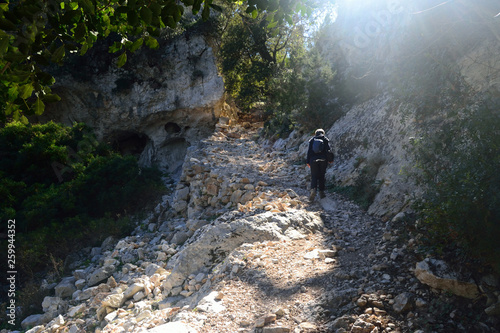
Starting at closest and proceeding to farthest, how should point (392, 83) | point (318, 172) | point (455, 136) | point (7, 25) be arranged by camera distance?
point (7, 25), point (455, 136), point (318, 172), point (392, 83)

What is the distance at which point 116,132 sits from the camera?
742 inches

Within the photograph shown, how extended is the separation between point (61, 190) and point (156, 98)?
784 cm

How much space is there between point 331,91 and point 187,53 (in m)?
9.69

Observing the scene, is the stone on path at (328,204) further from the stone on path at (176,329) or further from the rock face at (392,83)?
the stone on path at (176,329)

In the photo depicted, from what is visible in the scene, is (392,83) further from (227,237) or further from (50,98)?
(50,98)

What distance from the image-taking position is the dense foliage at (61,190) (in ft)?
33.2

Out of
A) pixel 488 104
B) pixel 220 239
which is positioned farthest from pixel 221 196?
pixel 488 104

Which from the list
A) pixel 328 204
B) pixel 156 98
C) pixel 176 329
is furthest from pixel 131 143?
pixel 176 329

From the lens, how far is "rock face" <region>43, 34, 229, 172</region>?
18.0m

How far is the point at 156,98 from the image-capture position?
716 inches

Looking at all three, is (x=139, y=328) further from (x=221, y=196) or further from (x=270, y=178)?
(x=270, y=178)

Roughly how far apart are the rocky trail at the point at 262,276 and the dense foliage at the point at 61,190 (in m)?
1.25

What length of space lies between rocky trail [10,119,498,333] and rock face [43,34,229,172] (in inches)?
337

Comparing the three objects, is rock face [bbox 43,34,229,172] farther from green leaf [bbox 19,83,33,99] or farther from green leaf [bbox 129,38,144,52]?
green leaf [bbox 19,83,33,99]
